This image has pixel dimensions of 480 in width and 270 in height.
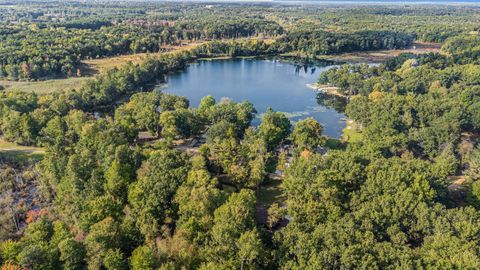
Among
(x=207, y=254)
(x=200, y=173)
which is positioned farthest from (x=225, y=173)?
(x=207, y=254)

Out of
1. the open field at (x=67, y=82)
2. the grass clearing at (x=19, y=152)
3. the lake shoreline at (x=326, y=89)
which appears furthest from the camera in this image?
the lake shoreline at (x=326, y=89)

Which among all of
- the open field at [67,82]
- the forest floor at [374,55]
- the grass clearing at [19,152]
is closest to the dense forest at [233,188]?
the grass clearing at [19,152]

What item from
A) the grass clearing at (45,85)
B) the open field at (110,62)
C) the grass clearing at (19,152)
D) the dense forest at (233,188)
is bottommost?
the grass clearing at (19,152)

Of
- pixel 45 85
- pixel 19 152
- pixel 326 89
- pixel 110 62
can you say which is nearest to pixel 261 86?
pixel 326 89

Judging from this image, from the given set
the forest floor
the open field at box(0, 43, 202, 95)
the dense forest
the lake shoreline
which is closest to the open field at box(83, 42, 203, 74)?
the open field at box(0, 43, 202, 95)

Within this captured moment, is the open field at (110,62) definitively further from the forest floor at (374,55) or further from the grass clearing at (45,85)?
the forest floor at (374,55)

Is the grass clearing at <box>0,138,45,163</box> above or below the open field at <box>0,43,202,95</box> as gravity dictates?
below

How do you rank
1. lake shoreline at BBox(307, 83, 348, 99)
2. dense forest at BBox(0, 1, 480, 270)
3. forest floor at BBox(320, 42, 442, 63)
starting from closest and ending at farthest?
dense forest at BBox(0, 1, 480, 270) → lake shoreline at BBox(307, 83, 348, 99) → forest floor at BBox(320, 42, 442, 63)

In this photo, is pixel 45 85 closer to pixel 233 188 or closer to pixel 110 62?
pixel 110 62

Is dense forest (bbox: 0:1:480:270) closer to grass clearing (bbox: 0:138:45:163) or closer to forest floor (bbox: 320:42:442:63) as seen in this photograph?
grass clearing (bbox: 0:138:45:163)
